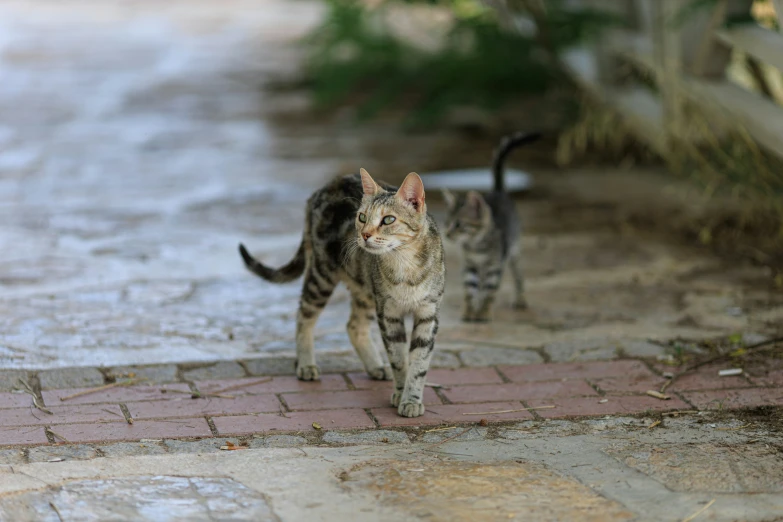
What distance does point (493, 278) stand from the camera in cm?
595

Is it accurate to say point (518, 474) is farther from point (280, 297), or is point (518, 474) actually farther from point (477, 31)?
point (477, 31)

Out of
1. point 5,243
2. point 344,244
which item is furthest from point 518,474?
point 5,243

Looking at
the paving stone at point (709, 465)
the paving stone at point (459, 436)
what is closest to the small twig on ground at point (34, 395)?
the paving stone at point (459, 436)

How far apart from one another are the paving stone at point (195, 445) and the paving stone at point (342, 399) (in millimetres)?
499

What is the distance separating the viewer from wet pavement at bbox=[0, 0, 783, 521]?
12.3 ft

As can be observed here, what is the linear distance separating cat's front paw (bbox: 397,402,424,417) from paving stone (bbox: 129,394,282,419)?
0.56 metres

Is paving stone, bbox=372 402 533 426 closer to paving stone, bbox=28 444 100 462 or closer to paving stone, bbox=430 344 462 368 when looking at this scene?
paving stone, bbox=430 344 462 368

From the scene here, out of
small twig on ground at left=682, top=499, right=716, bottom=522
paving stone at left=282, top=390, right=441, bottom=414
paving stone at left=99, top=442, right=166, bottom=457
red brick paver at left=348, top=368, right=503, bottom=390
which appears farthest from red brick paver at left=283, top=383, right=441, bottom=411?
small twig on ground at left=682, top=499, right=716, bottom=522

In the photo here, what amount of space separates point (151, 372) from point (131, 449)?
3.03ft

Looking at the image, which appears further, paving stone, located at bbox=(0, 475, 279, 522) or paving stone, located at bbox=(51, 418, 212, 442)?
paving stone, located at bbox=(51, 418, 212, 442)

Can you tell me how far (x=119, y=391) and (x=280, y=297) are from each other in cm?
162

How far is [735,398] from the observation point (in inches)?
187

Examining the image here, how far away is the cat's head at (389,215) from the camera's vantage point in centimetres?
444

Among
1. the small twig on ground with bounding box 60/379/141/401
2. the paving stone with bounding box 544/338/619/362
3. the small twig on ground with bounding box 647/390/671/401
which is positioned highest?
the small twig on ground with bounding box 60/379/141/401
